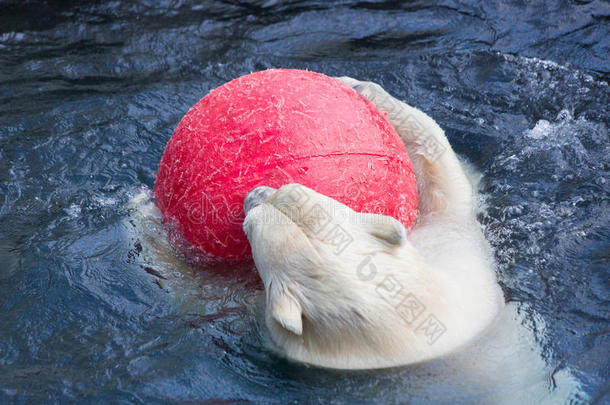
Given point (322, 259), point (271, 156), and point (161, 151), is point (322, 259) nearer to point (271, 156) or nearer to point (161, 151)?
point (271, 156)

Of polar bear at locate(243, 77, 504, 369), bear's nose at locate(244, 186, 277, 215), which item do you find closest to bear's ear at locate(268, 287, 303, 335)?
polar bear at locate(243, 77, 504, 369)

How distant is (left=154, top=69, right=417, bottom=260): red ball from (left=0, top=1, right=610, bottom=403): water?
0.43 metres

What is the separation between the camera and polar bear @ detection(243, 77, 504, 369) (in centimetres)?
350

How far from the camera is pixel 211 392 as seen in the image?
388 cm

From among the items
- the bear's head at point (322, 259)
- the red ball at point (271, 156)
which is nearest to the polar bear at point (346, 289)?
the bear's head at point (322, 259)

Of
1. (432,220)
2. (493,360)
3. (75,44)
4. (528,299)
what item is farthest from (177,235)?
(75,44)

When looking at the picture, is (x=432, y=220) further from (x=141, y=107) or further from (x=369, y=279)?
(x=141, y=107)

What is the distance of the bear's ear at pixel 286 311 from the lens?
3.34 m

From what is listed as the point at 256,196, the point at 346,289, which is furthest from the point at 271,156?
the point at 346,289

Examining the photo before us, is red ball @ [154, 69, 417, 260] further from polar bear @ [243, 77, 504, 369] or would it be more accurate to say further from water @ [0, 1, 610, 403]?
water @ [0, 1, 610, 403]

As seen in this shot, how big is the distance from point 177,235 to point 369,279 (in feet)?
4.07

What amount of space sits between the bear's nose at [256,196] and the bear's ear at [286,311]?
483 mm

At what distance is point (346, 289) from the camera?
3488mm

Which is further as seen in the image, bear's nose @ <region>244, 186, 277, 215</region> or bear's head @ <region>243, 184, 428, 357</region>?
bear's nose @ <region>244, 186, 277, 215</region>
